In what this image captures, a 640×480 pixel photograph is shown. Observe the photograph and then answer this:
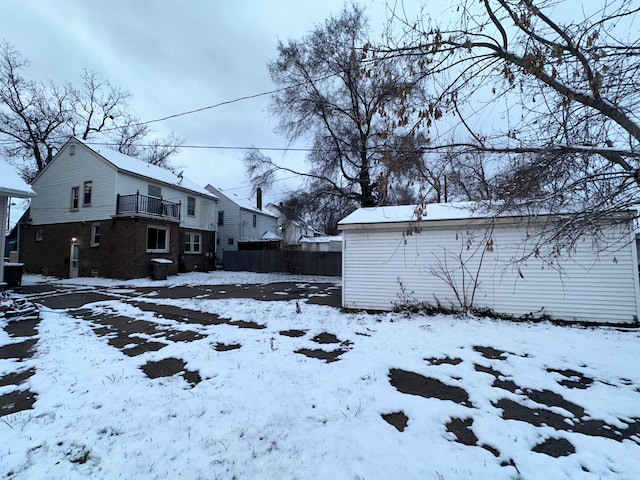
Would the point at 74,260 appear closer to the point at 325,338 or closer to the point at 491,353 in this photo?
the point at 325,338

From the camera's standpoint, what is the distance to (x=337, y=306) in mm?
9477

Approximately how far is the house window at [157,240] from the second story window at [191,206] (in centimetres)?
351

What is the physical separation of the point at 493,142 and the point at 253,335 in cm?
528

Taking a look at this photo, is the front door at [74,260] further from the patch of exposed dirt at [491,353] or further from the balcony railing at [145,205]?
the patch of exposed dirt at [491,353]

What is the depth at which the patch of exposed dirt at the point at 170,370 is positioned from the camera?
410 cm

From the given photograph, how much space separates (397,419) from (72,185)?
72.9ft

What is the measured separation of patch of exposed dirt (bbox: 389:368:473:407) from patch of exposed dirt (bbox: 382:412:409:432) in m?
0.59

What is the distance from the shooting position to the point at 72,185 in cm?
1816

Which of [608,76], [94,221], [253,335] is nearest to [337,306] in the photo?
[253,335]

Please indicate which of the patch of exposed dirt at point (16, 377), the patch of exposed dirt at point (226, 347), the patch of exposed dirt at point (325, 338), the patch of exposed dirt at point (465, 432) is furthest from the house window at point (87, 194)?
the patch of exposed dirt at point (465, 432)

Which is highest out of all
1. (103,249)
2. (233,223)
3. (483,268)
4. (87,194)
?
(87,194)

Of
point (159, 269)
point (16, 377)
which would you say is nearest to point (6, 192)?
point (159, 269)

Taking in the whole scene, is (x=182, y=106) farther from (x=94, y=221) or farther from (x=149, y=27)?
(x=94, y=221)

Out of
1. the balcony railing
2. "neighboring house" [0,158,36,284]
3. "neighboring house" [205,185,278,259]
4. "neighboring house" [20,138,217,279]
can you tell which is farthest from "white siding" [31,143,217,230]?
"neighboring house" [205,185,278,259]
